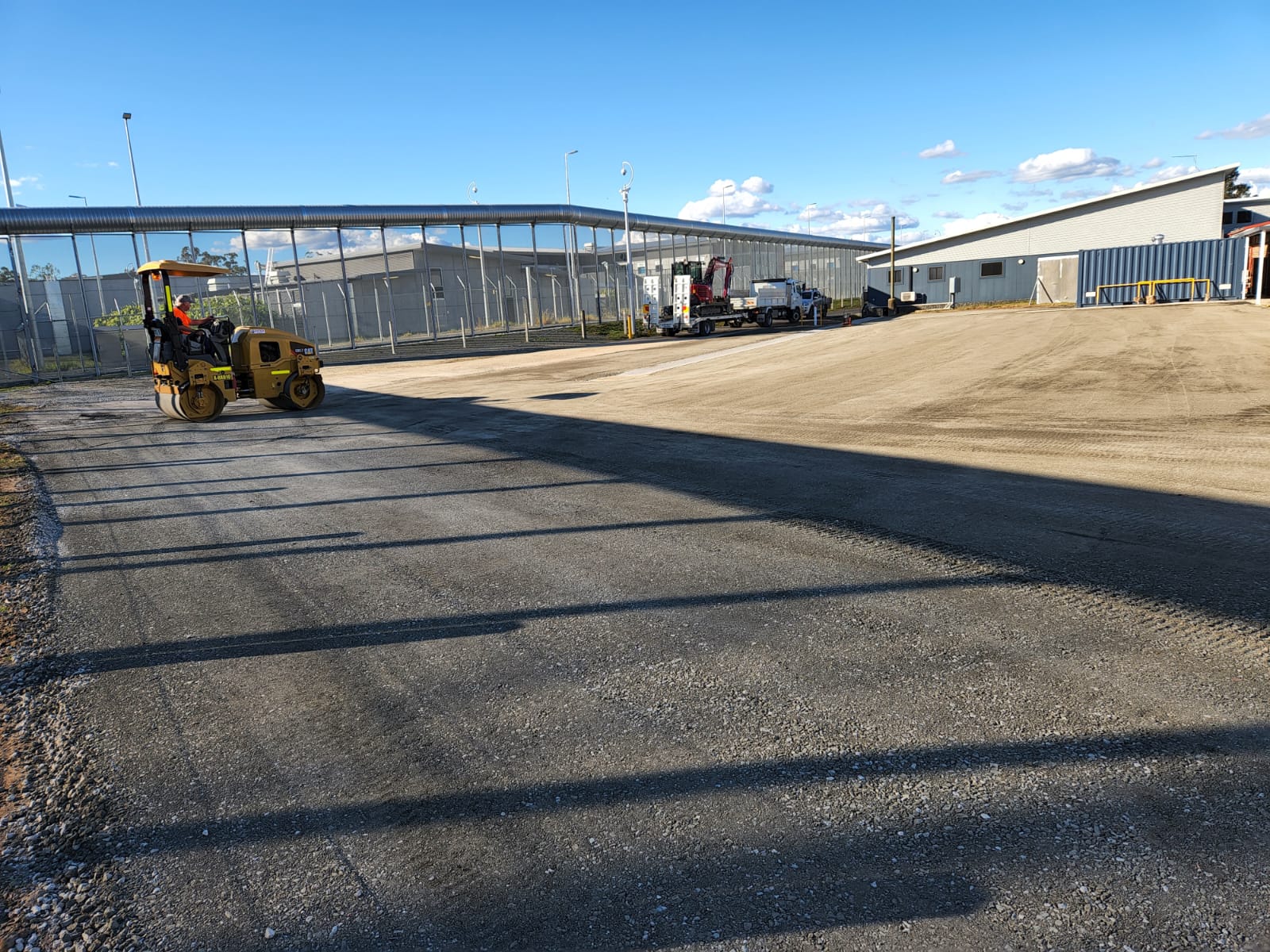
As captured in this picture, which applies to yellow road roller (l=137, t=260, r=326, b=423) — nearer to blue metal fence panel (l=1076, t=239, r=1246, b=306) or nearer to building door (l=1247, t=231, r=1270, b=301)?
blue metal fence panel (l=1076, t=239, r=1246, b=306)

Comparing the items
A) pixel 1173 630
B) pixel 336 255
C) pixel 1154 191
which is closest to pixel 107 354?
pixel 336 255

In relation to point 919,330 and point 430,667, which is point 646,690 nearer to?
point 430,667

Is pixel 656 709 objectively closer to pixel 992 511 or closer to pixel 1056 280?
pixel 992 511

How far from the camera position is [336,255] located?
38.2 metres

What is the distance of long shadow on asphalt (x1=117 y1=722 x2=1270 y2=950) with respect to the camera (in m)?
2.59

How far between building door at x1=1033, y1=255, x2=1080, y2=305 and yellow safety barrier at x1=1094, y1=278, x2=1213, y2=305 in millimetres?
3820

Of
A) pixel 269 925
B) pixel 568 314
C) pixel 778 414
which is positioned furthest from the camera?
pixel 568 314

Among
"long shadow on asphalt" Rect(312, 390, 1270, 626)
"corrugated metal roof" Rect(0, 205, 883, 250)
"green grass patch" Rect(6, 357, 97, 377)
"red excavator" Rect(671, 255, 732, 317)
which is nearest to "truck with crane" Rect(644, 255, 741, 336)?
"red excavator" Rect(671, 255, 732, 317)

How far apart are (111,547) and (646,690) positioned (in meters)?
5.59

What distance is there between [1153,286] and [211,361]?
41350 millimetres

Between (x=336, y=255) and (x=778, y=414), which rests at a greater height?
(x=336, y=255)

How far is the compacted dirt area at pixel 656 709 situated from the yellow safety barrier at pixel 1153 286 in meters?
35.0

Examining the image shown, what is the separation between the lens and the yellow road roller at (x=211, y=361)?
48.9ft

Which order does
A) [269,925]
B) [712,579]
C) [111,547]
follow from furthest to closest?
[111,547], [712,579], [269,925]
